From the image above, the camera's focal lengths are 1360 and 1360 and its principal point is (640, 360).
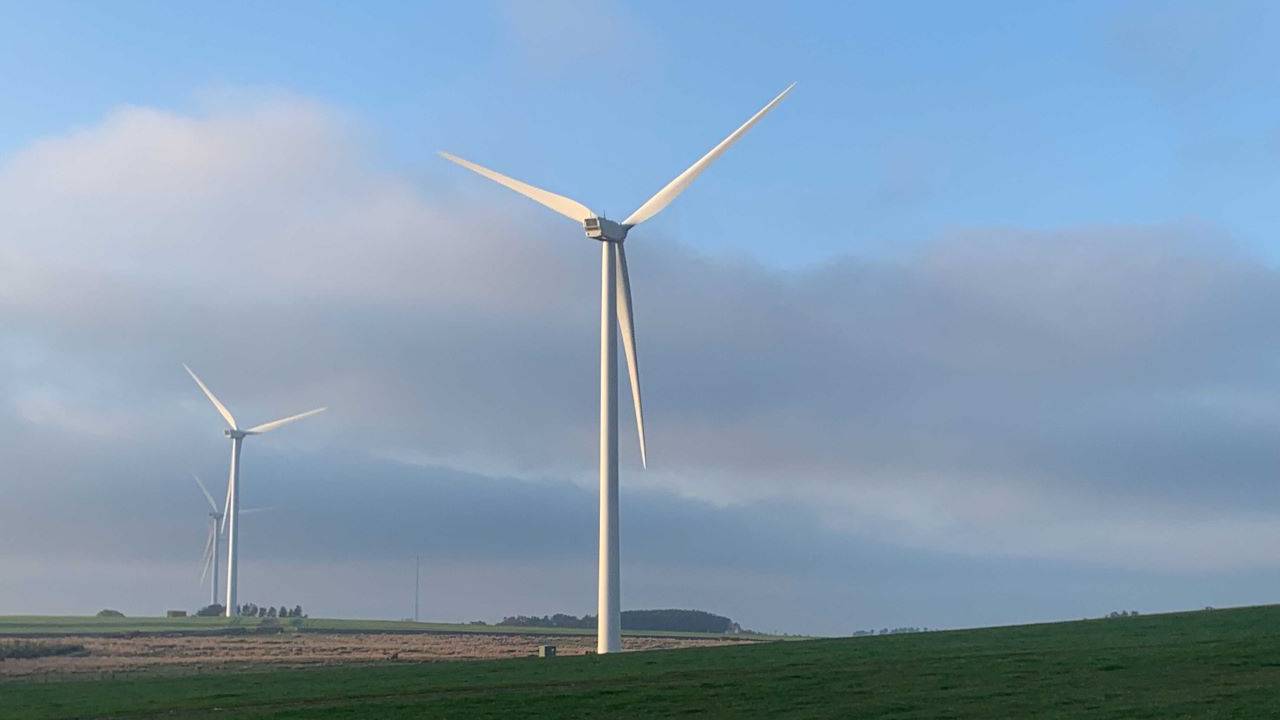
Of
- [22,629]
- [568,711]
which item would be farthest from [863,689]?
[22,629]

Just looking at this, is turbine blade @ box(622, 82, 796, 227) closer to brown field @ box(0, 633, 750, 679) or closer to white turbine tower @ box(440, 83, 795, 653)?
white turbine tower @ box(440, 83, 795, 653)

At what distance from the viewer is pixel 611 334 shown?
8469 centimetres

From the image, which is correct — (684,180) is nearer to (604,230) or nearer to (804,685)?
(604,230)

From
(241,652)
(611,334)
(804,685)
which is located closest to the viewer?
(804,685)

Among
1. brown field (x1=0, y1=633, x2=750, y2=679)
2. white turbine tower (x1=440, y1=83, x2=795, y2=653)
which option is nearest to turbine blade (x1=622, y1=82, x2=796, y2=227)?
white turbine tower (x1=440, y1=83, x2=795, y2=653)

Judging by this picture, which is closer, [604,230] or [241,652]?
[604,230]

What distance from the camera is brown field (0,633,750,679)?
8562 cm

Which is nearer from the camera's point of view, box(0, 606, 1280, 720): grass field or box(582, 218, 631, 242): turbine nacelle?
box(0, 606, 1280, 720): grass field

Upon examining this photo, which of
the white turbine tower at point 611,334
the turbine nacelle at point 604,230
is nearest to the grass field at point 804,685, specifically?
the white turbine tower at point 611,334

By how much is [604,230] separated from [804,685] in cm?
4342

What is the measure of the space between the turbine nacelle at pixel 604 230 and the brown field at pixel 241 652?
2862cm

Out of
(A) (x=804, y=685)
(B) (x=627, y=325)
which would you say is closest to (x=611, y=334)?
(B) (x=627, y=325)

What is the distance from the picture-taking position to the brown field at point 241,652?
85.6 meters

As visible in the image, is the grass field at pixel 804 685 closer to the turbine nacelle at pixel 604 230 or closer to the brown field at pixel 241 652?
the brown field at pixel 241 652
